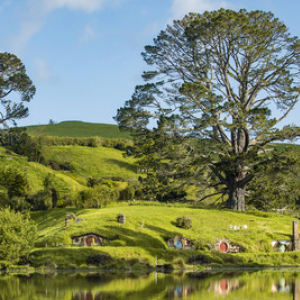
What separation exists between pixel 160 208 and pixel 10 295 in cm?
3321

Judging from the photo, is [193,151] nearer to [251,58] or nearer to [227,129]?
[227,129]

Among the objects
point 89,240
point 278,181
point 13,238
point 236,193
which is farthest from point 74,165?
point 13,238

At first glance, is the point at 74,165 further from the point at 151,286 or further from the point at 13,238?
the point at 151,286

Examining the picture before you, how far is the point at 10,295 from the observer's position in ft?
123

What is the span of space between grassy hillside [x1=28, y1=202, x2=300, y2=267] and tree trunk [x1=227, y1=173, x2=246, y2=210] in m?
3.02

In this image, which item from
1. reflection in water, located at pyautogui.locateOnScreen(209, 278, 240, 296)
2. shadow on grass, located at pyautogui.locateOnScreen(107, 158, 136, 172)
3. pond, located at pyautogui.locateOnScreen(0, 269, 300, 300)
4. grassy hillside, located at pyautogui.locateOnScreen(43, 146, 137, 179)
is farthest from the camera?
shadow on grass, located at pyautogui.locateOnScreen(107, 158, 136, 172)

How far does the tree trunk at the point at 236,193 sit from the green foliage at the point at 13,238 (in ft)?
91.8

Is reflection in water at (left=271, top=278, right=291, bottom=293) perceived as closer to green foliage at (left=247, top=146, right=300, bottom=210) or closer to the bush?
the bush

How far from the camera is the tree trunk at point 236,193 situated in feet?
238

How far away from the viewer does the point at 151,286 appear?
41.7 metres

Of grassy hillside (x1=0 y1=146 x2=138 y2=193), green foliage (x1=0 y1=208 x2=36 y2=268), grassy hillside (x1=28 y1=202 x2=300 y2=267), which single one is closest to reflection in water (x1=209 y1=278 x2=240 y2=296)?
grassy hillside (x1=28 y1=202 x2=300 y2=267)

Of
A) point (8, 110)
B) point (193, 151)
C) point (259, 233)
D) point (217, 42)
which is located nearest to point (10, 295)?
point (259, 233)

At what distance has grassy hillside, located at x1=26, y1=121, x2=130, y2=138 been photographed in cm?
16950

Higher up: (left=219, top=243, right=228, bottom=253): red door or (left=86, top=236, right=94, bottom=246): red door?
(left=86, top=236, right=94, bottom=246): red door
